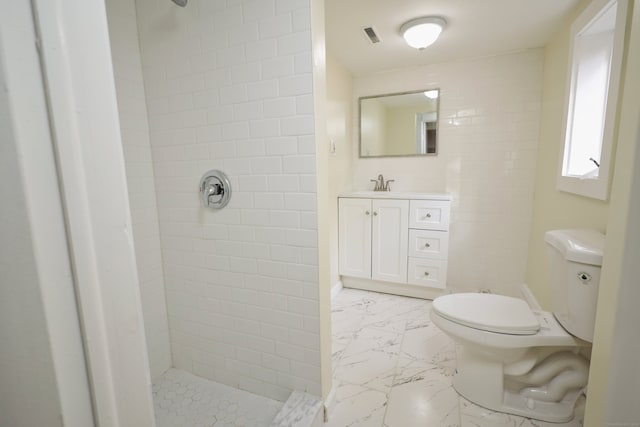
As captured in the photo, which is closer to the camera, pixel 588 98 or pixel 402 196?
pixel 588 98

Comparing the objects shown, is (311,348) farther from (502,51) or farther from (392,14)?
(502,51)

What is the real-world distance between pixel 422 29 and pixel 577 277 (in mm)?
1621

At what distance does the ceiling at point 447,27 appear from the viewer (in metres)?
1.66

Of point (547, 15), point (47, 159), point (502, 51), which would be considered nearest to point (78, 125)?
point (47, 159)

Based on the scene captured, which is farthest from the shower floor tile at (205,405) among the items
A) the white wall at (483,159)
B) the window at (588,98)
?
the white wall at (483,159)

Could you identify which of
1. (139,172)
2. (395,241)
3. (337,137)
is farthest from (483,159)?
(139,172)

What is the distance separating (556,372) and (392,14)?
2132 mm

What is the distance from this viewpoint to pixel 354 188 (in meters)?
2.91

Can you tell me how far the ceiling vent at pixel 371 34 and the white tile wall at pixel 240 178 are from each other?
100cm

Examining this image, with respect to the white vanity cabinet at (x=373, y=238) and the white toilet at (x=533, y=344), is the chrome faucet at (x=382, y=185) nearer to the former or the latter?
the white vanity cabinet at (x=373, y=238)

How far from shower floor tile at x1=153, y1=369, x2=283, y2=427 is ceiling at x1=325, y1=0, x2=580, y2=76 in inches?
86.2

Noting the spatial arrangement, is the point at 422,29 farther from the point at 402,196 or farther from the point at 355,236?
the point at 355,236

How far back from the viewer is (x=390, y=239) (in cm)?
246

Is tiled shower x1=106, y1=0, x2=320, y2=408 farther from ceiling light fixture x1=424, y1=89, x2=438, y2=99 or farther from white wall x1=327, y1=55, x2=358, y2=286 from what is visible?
ceiling light fixture x1=424, y1=89, x2=438, y2=99
